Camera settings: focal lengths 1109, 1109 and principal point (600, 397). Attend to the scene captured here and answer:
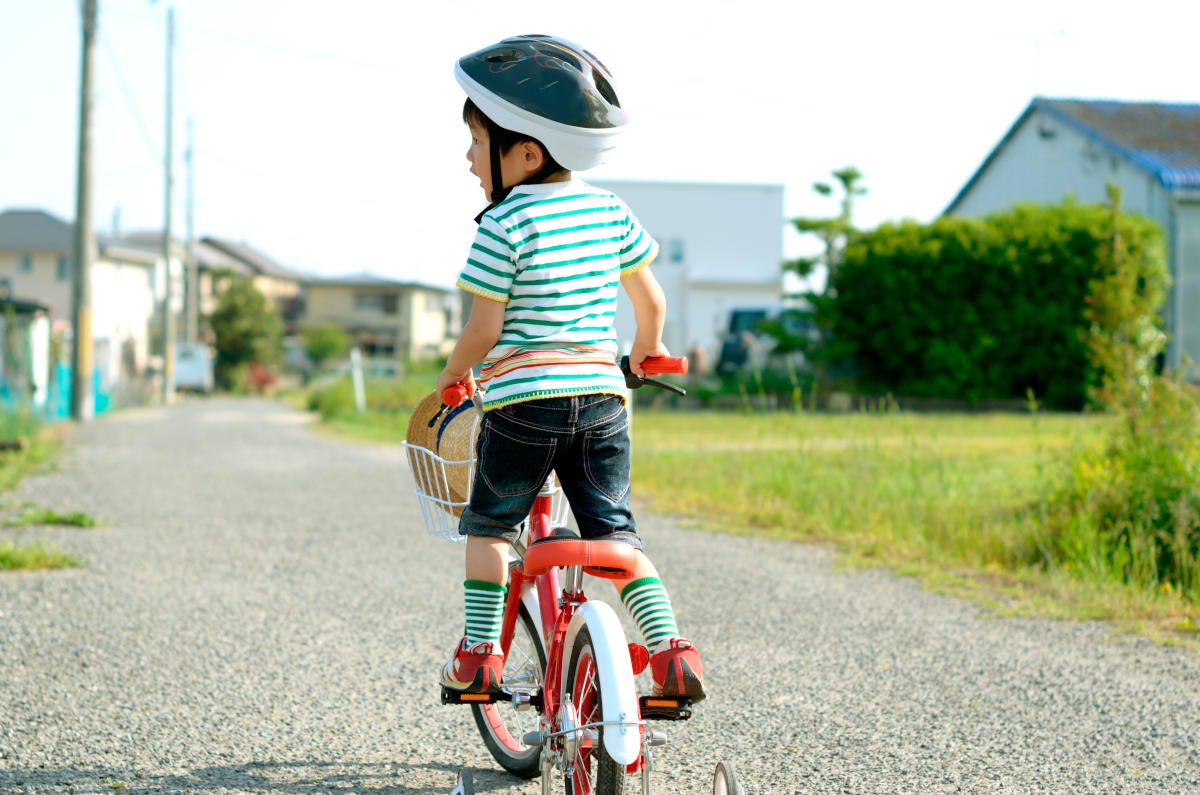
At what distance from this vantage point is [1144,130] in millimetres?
26109

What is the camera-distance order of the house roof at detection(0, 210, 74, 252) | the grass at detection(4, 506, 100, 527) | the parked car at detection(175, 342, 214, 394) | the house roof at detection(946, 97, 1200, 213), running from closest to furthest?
the grass at detection(4, 506, 100, 527) → the house roof at detection(946, 97, 1200, 213) → the parked car at detection(175, 342, 214, 394) → the house roof at detection(0, 210, 74, 252)

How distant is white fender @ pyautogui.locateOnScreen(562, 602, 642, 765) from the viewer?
84.4 inches

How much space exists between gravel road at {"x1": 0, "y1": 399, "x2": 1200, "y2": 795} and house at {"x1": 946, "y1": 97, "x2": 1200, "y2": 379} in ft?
57.3

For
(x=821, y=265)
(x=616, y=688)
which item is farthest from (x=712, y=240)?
(x=616, y=688)

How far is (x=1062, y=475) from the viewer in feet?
21.5

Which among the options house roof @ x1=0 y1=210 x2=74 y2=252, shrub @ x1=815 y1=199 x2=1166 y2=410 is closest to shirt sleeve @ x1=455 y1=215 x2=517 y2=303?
shrub @ x1=815 y1=199 x2=1166 y2=410

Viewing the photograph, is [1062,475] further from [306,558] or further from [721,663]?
[306,558]

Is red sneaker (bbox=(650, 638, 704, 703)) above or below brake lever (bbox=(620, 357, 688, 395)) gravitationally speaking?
below

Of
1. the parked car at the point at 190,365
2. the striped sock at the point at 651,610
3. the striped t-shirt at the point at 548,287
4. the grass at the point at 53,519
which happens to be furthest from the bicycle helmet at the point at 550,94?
the parked car at the point at 190,365

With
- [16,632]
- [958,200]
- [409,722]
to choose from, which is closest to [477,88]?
[409,722]

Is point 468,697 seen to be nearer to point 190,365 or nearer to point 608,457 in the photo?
point 608,457

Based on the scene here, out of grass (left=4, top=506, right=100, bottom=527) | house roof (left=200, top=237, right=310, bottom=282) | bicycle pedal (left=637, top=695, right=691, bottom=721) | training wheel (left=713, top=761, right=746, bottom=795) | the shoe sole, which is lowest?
grass (left=4, top=506, right=100, bottom=527)

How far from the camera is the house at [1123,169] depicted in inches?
892

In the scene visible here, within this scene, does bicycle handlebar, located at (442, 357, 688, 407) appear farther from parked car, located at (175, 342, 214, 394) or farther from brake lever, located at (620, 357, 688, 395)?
parked car, located at (175, 342, 214, 394)
